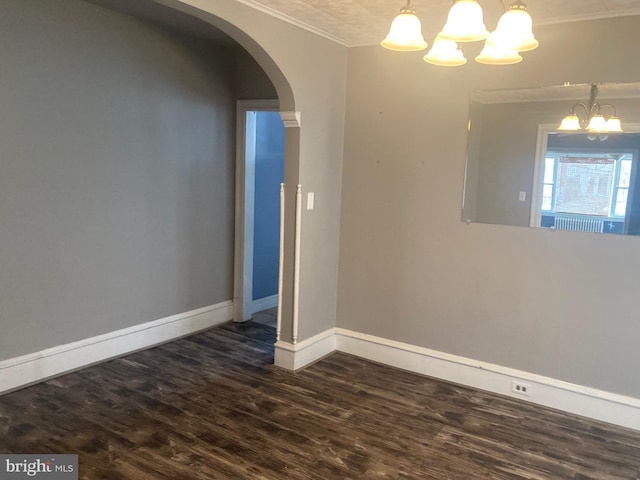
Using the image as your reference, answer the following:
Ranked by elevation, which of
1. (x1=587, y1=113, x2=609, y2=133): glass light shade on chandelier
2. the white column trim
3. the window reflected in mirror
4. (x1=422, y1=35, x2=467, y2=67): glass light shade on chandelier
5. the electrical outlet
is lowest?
Answer: the electrical outlet

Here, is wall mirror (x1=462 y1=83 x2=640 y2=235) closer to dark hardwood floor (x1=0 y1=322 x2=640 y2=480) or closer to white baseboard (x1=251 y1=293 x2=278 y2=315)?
dark hardwood floor (x1=0 y1=322 x2=640 y2=480)

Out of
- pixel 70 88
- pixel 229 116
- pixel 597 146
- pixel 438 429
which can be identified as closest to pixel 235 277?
pixel 229 116

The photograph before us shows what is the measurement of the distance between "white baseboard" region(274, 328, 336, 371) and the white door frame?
114 cm

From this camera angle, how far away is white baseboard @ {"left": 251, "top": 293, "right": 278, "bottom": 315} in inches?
209

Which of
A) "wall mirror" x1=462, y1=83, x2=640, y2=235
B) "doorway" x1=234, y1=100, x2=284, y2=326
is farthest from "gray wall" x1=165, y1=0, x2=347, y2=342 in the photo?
"wall mirror" x1=462, y1=83, x2=640, y2=235

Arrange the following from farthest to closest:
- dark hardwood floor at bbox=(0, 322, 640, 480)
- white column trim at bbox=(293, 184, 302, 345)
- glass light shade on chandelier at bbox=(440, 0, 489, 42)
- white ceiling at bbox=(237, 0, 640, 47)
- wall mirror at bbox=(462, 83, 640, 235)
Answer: white column trim at bbox=(293, 184, 302, 345), wall mirror at bbox=(462, 83, 640, 235), white ceiling at bbox=(237, 0, 640, 47), dark hardwood floor at bbox=(0, 322, 640, 480), glass light shade on chandelier at bbox=(440, 0, 489, 42)

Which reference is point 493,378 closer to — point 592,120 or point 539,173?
point 539,173

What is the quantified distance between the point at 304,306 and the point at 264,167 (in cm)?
192

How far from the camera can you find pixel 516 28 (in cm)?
181

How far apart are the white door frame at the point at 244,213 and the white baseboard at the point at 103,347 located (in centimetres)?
15

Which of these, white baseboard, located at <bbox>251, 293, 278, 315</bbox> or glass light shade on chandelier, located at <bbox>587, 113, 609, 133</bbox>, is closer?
glass light shade on chandelier, located at <bbox>587, 113, 609, 133</bbox>

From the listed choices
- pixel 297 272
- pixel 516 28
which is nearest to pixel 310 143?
pixel 297 272

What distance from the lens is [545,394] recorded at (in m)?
3.41

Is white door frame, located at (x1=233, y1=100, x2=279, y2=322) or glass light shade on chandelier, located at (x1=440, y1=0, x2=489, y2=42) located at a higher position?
glass light shade on chandelier, located at (x1=440, y1=0, x2=489, y2=42)
